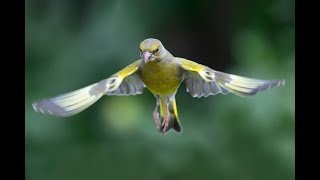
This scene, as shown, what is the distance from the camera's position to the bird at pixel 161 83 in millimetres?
511

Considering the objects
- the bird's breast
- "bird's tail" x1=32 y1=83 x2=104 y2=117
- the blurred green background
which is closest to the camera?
"bird's tail" x1=32 y1=83 x2=104 y2=117

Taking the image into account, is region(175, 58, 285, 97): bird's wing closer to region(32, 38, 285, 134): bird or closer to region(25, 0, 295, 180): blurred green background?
region(32, 38, 285, 134): bird

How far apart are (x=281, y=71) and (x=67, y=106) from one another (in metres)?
1.03

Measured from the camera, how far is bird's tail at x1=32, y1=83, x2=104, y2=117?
467mm

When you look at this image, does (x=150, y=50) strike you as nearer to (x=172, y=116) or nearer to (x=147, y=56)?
(x=147, y=56)

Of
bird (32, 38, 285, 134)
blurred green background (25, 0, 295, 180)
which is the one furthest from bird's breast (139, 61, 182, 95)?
blurred green background (25, 0, 295, 180)

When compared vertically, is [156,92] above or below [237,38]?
below

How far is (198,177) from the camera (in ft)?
5.23

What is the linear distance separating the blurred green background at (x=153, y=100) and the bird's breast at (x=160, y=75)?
785 mm

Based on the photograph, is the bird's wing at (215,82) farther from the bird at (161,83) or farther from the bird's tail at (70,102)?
the bird's tail at (70,102)

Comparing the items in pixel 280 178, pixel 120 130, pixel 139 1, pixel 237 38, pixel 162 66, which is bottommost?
pixel 280 178

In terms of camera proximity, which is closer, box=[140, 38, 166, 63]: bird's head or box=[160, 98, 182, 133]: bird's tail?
box=[140, 38, 166, 63]: bird's head
